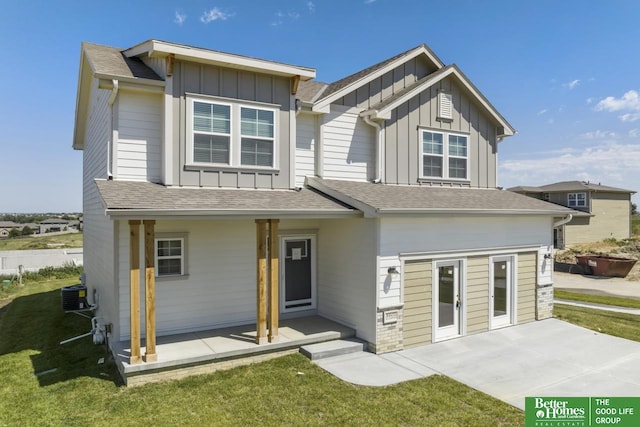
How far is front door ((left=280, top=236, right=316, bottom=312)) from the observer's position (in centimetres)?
971

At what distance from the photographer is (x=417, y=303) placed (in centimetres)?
860

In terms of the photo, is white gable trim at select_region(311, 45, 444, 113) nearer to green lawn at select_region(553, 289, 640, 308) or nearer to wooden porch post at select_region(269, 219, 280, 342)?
wooden porch post at select_region(269, 219, 280, 342)

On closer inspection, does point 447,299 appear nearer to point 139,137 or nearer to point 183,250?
point 183,250

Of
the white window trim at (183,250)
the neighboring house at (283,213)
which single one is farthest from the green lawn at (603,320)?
the white window trim at (183,250)

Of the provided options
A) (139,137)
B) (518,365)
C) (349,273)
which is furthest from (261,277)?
(518,365)

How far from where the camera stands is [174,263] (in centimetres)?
842

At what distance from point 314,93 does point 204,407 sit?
8.99m

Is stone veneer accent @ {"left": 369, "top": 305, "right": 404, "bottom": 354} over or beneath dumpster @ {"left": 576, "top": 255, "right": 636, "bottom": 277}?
over

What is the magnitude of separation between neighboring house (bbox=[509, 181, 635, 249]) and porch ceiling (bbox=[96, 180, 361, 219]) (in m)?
32.0

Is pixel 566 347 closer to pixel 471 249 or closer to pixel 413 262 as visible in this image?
pixel 471 249

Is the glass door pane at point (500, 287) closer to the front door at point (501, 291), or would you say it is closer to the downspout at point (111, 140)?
the front door at point (501, 291)

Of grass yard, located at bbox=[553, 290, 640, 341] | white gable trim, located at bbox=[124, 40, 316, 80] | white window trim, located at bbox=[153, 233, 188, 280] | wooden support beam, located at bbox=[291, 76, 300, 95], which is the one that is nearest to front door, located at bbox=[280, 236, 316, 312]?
white window trim, located at bbox=[153, 233, 188, 280]

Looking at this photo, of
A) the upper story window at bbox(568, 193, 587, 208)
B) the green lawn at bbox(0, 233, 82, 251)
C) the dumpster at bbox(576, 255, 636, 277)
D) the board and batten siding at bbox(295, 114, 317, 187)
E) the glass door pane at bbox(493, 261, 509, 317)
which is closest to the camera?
the board and batten siding at bbox(295, 114, 317, 187)

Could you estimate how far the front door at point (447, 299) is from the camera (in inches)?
351
